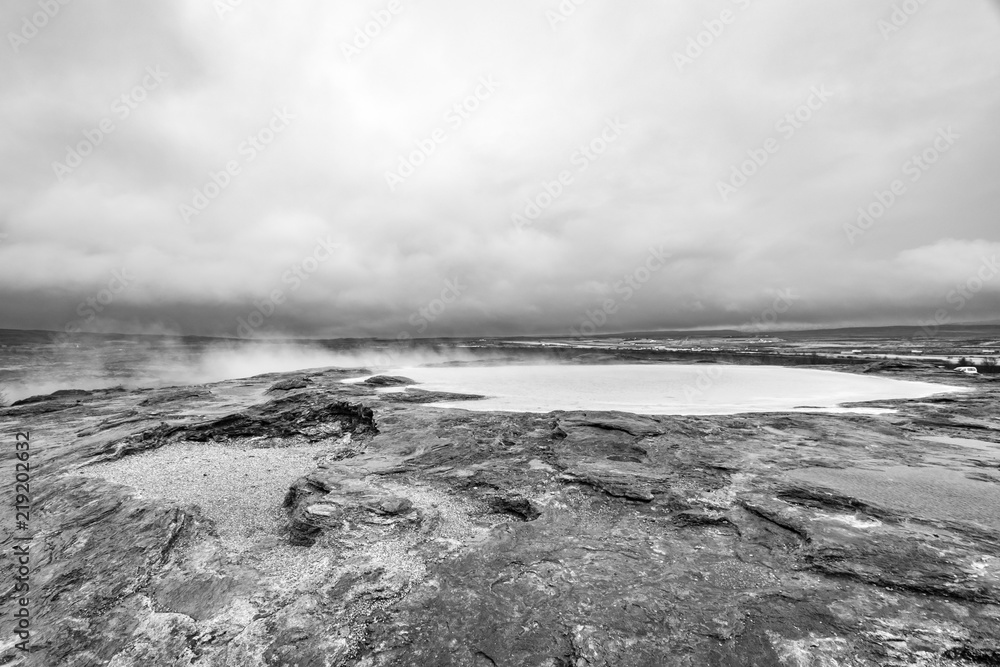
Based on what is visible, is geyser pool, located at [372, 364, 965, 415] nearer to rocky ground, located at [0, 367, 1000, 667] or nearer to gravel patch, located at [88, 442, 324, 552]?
rocky ground, located at [0, 367, 1000, 667]

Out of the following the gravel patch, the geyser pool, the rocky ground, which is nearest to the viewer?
the rocky ground

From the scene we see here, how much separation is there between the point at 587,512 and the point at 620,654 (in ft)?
7.44

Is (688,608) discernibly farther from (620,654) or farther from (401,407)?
(401,407)

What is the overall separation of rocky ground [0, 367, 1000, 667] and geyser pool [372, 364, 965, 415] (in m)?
3.61

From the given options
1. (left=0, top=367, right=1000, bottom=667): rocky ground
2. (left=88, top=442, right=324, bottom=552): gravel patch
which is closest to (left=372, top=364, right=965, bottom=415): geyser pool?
(left=0, top=367, right=1000, bottom=667): rocky ground

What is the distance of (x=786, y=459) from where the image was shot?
7.08 m

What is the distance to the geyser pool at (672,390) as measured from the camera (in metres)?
12.0

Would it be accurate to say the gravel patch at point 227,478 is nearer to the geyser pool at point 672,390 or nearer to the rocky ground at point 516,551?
the rocky ground at point 516,551

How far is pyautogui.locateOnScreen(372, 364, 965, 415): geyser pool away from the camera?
39.3ft

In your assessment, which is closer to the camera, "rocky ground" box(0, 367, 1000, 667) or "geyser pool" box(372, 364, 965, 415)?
"rocky ground" box(0, 367, 1000, 667)

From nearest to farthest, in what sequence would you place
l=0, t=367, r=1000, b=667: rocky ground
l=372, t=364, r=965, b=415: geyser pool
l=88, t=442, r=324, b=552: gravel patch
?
l=0, t=367, r=1000, b=667: rocky ground, l=88, t=442, r=324, b=552: gravel patch, l=372, t=364, r=965, b=415: geyser pool

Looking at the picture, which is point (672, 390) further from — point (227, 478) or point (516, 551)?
point (227, 478)

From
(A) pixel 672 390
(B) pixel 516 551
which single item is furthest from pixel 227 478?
(A) pixel 672 390

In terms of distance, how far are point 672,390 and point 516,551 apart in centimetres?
1239
